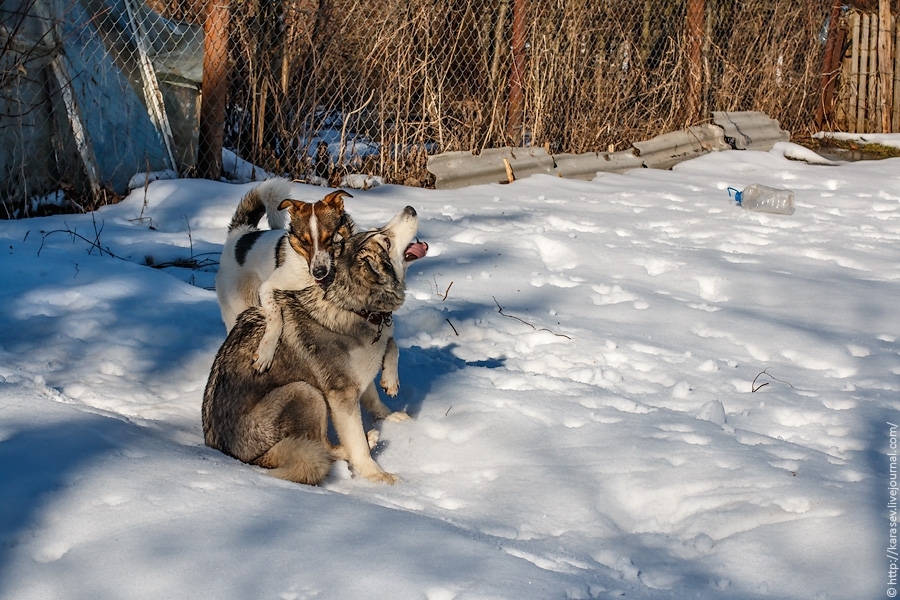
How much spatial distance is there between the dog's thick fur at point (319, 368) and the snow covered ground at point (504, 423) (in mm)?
124

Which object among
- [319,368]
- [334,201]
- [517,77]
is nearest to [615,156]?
[517,77]

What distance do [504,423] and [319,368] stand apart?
0.83 m

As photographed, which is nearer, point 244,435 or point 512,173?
point 244,435

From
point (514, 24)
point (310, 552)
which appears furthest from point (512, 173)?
point (310, 552)

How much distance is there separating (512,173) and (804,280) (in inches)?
144

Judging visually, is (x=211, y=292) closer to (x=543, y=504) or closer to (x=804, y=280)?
(x=543, y=504)

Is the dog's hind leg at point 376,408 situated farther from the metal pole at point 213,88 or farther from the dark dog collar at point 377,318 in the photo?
the metal pole at point 213,88

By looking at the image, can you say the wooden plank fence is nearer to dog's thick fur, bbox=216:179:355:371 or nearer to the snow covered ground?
the snow covered ground

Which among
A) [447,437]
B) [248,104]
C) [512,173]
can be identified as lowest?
[447,437]

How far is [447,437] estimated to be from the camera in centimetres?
366

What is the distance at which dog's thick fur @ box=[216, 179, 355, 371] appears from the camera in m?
3.88

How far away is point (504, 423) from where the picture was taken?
368 cm

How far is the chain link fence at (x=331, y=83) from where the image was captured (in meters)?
6.88

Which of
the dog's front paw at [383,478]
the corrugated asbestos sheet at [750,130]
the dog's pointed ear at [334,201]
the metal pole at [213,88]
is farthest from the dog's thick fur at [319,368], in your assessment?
the corrugated asbestos sheet at [750,130]
